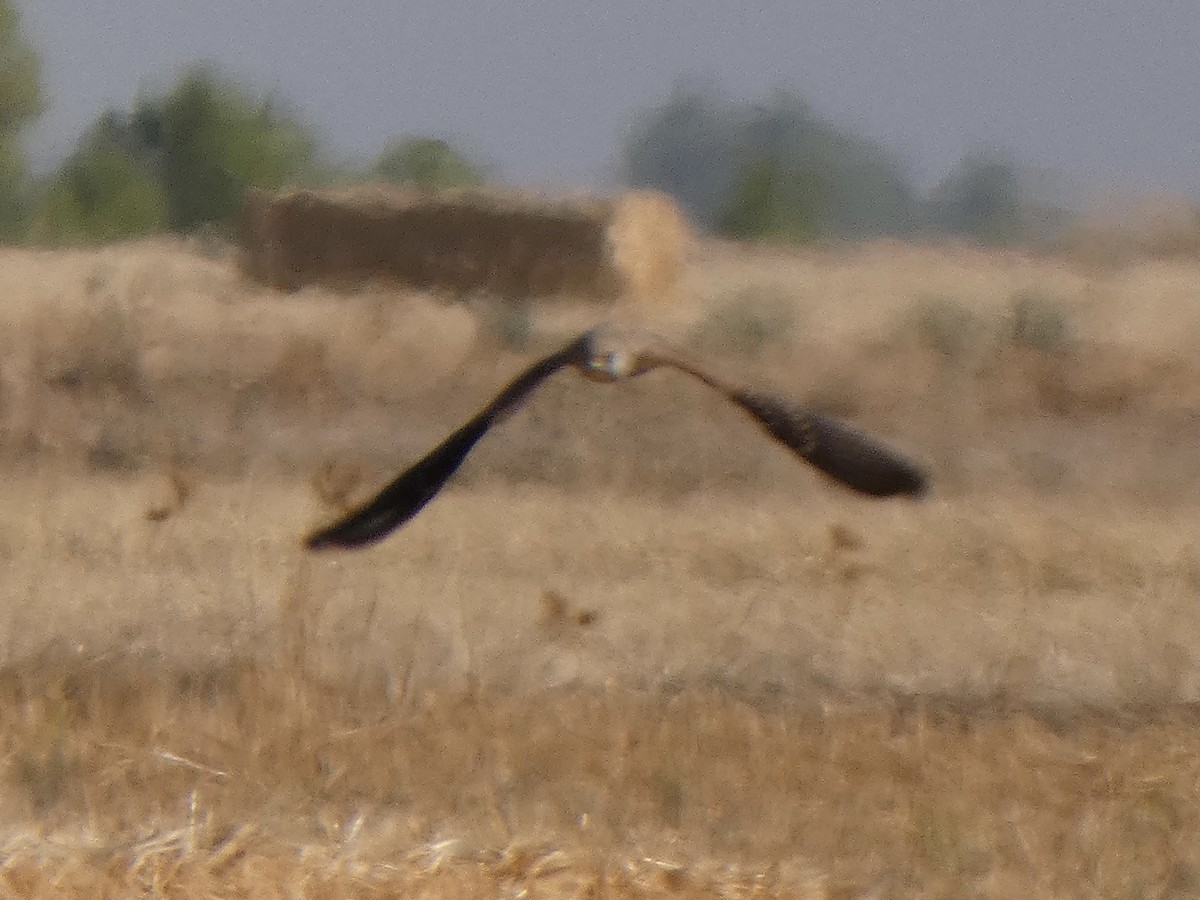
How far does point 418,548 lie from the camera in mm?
12945

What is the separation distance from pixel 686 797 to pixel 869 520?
7489mm

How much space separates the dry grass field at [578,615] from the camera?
623cm

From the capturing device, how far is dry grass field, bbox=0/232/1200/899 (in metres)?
6.23

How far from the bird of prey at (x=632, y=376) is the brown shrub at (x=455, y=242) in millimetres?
18455

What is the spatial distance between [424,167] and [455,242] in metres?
4.93

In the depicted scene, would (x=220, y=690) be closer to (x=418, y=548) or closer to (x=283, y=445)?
(x=418, y=548)

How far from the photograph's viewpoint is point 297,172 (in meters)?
31.6

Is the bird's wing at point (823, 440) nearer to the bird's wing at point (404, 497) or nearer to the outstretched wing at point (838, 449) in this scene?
the outstretched wing at point (838, 449)

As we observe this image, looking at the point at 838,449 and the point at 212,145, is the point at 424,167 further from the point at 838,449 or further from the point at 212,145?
the point at 838,449

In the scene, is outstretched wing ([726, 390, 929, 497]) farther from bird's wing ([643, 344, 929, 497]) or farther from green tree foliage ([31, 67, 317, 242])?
green tree foliage ([31, 67, 317, 242])

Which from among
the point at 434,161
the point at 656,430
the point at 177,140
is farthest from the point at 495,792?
the point at 177,140

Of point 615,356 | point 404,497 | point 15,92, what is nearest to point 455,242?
point 15,92

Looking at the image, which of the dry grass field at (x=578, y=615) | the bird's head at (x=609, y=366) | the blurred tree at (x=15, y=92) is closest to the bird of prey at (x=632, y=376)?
the bird's head at (x=609, y=366)

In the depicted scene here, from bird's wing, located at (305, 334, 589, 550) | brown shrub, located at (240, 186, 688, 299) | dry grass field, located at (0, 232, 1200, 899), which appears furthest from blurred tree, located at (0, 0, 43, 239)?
bird's wing, located at (305, 334, 589, 550)
